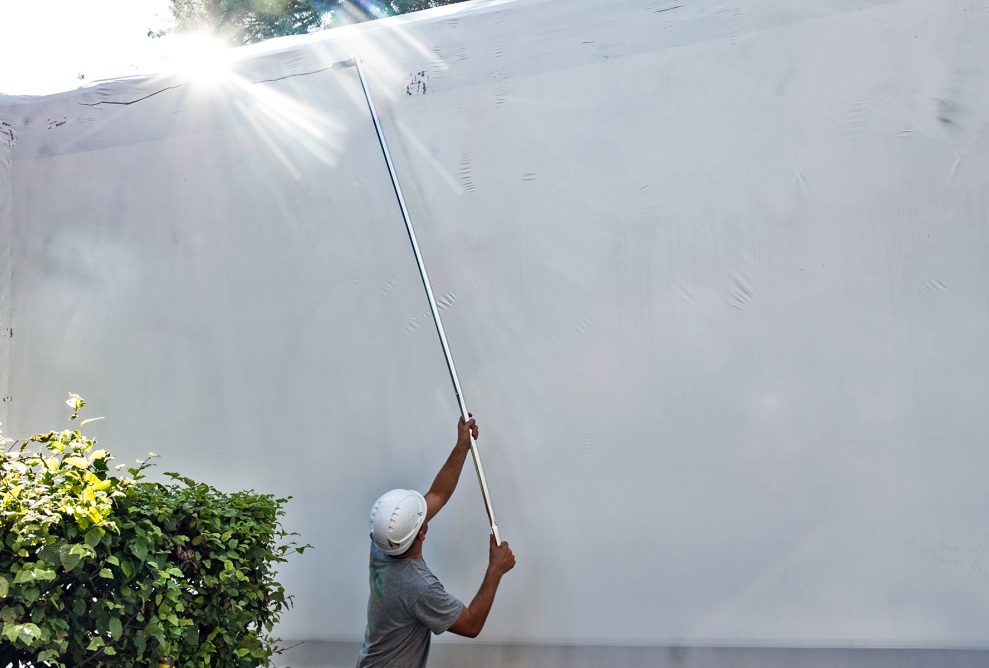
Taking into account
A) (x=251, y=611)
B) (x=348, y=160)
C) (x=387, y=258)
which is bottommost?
(x=251, y=611)

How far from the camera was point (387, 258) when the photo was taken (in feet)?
10.8

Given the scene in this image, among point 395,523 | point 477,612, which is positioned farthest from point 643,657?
point 395,523

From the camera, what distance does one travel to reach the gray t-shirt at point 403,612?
2490mm

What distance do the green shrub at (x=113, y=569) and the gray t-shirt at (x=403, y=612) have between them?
0.36 metres

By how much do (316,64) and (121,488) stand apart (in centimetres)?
201

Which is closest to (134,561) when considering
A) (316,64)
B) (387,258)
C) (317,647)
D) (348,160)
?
(317,647)

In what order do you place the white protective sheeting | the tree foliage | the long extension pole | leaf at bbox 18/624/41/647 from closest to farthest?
1. leaf at bbox 18/624/41/647
2. the white protective sheeting
3. the long extension pole
4. the tree foliage

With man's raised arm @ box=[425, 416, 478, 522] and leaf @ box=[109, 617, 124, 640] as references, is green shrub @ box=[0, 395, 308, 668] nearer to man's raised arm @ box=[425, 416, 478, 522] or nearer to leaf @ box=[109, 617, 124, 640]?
leaf @ box=[109, 617, 124, 640]

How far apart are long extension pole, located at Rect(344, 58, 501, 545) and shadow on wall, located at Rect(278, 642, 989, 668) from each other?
1.48 ft

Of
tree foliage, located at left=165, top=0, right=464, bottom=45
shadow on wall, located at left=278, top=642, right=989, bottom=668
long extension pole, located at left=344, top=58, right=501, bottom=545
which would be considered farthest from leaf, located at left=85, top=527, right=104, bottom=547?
tree foliage, located at left=165, top=0, right=464, bottom=45

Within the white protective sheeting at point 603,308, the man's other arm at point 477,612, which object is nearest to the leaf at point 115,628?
the man's other arm at point 477,612

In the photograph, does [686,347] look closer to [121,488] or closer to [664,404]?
[664,404]

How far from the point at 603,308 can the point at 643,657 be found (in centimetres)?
120

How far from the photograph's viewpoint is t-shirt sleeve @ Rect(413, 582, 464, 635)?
2480 mm
